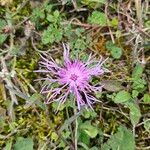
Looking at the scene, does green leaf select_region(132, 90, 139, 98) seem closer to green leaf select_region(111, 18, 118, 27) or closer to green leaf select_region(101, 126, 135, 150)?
green leaf select_region(101, 126, 135, 150)

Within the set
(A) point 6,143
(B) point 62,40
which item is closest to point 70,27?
(B) point 62,40

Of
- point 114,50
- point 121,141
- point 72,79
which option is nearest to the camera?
point 72,79

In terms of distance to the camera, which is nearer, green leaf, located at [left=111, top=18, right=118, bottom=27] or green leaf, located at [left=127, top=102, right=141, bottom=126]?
green leaf, located at [left=127, top=102, right=141, bottom=126]

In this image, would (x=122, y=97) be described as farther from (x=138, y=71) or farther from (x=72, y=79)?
(x=72, y=79)

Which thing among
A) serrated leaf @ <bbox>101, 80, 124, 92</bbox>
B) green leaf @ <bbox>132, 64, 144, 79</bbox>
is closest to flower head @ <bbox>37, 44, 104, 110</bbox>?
serrated leaf @ <bbox>101, 80, 124, 92</bbox>

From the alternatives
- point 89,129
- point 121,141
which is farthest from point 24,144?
point 121,141

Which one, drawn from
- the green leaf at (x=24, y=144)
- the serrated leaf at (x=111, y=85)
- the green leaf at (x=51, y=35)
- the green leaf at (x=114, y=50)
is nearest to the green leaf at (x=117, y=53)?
the green leaf at (x=114, y=50)
